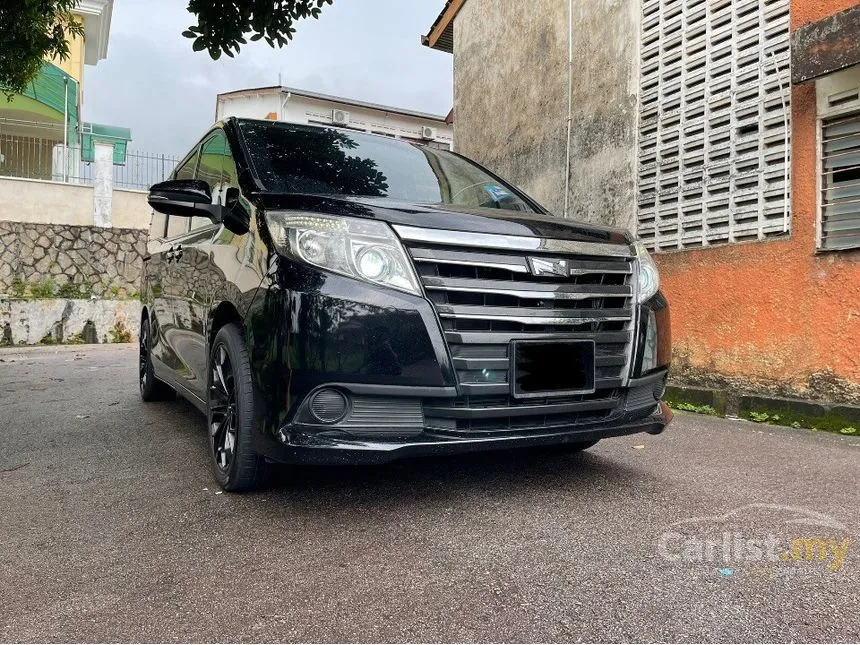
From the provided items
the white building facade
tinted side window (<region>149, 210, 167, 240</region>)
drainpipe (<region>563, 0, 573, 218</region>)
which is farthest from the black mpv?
the white building facade

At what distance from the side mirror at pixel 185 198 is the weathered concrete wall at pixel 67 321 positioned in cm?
854

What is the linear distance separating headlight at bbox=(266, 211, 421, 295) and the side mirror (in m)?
0.78

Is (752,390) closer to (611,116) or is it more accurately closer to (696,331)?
(696,331)

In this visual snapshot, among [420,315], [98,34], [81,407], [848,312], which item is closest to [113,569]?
[420,315]

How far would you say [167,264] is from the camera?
13.5 feet

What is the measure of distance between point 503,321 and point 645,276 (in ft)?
2.80

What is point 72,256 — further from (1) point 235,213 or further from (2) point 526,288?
(2) point 526,288

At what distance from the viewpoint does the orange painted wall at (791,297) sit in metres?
4.65

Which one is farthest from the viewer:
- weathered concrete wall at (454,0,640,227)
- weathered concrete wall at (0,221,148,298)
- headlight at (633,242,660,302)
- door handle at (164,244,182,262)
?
weathered concrete wall at (0,221,148,298)

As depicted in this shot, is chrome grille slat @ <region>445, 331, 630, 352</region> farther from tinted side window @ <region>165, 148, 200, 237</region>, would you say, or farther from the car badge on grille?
tinted side window @ <region>165, 148, 200, 237</region>

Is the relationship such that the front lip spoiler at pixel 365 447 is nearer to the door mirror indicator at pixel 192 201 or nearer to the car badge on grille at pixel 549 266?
the car badge on grille at pixel 549 266

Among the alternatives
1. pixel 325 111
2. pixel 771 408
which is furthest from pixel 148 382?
pixel 325 111

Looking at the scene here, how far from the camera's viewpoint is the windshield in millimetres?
3000

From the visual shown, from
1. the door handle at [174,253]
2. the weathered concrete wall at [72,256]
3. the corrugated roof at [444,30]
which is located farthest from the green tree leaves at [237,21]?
the weathered concrete wall at [72,256]
